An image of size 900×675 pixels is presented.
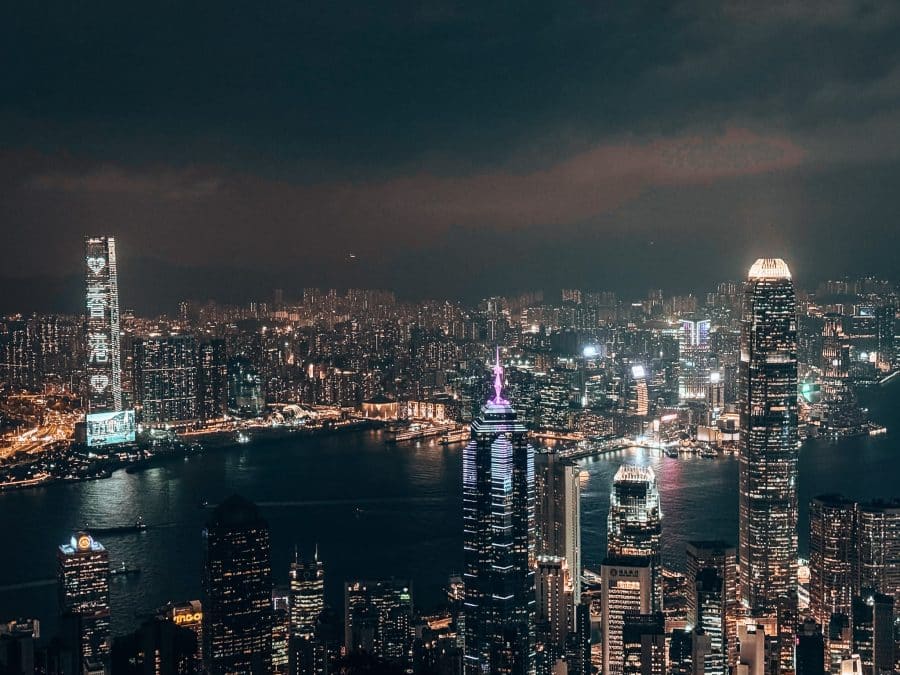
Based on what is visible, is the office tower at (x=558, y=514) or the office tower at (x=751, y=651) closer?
the office tower at (x=751, y=651)

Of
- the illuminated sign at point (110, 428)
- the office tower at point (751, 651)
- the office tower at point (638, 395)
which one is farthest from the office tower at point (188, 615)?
the office tower at point (638, 395)

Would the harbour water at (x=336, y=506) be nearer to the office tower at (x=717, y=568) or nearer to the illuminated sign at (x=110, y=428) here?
the office tower at (x=717, y=568)

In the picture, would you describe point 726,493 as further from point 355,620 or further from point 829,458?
point 355,620

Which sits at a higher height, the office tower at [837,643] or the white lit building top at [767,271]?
the white lit building top at [767,271]

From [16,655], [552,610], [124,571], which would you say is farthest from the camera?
[124,571]

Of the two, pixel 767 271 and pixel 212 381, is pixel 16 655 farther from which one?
pixel 212 381

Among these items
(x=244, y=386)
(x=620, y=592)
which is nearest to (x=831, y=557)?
(x=620, y=592)
